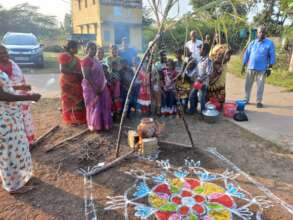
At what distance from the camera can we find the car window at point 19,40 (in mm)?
13396

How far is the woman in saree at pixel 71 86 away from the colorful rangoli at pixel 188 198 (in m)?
2.11

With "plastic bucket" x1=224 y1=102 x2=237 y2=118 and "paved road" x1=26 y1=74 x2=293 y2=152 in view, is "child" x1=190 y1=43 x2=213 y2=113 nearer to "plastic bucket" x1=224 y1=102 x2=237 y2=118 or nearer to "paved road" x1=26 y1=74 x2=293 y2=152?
"plastic bucket" x1=224 y1=102 x2=237 y2=118

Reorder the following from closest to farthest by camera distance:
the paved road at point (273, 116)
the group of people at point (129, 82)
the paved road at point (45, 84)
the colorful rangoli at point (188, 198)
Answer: the colorful rangoli at point (188, 198) < the group of people at point (129, 82) < the paved road at point (273, 116) < the paved road at point (45, 84)

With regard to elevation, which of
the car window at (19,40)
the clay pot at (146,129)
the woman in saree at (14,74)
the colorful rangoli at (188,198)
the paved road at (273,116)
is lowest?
the colorful rangoli at (188,198)

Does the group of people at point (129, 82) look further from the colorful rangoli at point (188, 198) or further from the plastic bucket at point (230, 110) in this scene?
the colorful rangoli at point (188, 198)

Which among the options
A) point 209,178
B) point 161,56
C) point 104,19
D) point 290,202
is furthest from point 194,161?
point 104,19

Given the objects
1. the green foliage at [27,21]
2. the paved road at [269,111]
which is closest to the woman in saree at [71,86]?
the paved road at [269,111]

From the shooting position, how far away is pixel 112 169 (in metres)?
3.67

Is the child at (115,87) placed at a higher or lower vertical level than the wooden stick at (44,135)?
higher

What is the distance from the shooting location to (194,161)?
3.89 m

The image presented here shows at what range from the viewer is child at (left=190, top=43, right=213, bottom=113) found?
5.48 metres

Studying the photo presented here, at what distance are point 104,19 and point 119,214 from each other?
22890 mm

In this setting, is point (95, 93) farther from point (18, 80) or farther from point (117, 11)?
point (117, 11)

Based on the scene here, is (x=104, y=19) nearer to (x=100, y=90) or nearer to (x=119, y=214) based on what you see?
(x=100, y=90)
